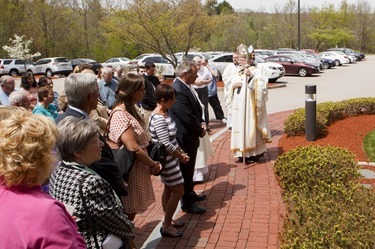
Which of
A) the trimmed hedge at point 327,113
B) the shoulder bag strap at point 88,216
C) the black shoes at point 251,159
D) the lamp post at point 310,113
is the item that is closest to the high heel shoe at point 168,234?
the shoulder bag strap at point 88,216

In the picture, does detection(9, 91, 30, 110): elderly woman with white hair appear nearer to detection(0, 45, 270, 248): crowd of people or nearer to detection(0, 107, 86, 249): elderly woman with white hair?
detection(0, 45, 270, 248): crowd of people

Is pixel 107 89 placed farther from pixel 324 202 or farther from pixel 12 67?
pixel 12 67

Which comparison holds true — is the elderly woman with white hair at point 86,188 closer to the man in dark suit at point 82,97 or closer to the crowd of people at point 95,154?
the crowd of people at point 95,154

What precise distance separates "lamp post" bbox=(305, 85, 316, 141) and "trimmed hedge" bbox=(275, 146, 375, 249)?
106 inches

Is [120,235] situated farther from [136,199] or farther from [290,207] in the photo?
[290,207]

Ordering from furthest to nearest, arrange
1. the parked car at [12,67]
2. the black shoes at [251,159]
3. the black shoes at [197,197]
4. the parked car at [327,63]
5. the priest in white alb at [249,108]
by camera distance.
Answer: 1. the parked car at [12,67]
2. the parked car at [327,63]
3. the black shoes at [251,159]
4. the priest in white alb at [249,108]
5. the black shoes at [197,197]

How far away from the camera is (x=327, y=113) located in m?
9.13

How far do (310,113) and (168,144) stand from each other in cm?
425

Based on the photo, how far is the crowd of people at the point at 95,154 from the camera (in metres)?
1.95

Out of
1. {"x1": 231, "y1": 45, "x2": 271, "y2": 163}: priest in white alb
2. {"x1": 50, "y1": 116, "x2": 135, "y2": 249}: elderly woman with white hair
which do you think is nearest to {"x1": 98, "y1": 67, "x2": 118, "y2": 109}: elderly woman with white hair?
{"x1": 231, "y1": 45, "x2": 271, "y2": 163}: priest in white alb

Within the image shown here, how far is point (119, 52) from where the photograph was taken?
42094 mm

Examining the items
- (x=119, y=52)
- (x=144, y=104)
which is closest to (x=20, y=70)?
(x=119, y=52)

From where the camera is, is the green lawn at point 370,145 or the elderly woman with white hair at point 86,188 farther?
the green lawn at point 370,145

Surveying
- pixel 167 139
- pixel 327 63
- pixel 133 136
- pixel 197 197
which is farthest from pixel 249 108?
pixel 327 63
